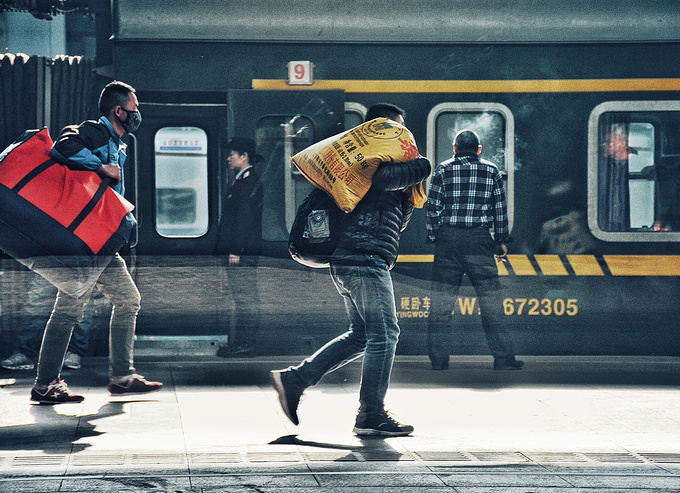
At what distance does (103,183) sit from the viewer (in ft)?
18.0

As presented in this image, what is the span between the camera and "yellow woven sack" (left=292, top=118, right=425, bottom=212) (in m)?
4.84

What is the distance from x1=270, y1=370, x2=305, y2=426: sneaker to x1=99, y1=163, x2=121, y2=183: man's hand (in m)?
1.51

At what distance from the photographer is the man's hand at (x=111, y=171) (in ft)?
18.1

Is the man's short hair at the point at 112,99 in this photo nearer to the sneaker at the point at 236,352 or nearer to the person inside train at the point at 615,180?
the sneaker at the point at 236,352

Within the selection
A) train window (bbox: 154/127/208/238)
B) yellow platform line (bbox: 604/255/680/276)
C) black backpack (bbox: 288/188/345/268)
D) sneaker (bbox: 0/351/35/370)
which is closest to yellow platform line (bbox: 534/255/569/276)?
yellow platform line (bbox: 604/255/680/276)

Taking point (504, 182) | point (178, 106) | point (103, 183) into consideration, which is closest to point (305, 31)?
point (178, 106)

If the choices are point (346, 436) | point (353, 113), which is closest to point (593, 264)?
point (353, 113)

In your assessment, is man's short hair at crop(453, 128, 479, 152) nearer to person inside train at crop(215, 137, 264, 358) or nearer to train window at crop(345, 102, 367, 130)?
train window at crop(345, 102, 367, 130)

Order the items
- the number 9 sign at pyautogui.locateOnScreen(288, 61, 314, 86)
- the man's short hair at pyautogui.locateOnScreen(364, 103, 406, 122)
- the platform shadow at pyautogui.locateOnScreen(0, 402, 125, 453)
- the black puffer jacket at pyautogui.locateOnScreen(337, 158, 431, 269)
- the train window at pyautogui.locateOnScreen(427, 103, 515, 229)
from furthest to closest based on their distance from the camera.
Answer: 1. the train window at pyautogui.locateOnScreen(427, 103, 515, 229)
2. the number 9 sign at pyautogui.locateOnScreen(288, 61, 314, 86)
3. the man's short hair at pyautogui.locateOnScreen(364, 103, 406, 122)
4. the black puffer jacket at pyautogui.locateOnScreen(337, 158, 431, 269)
5. the platform shadow at pyautogui.locateOnScreen(0, 402, 125, 453)

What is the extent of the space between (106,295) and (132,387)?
56cm

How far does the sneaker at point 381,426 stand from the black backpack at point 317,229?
785mm

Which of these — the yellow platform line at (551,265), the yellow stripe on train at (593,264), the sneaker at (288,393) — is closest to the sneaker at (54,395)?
the sneaker at (288,393)

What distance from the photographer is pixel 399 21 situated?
740 centimetres

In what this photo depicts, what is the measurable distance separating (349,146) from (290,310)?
291 centimetres
